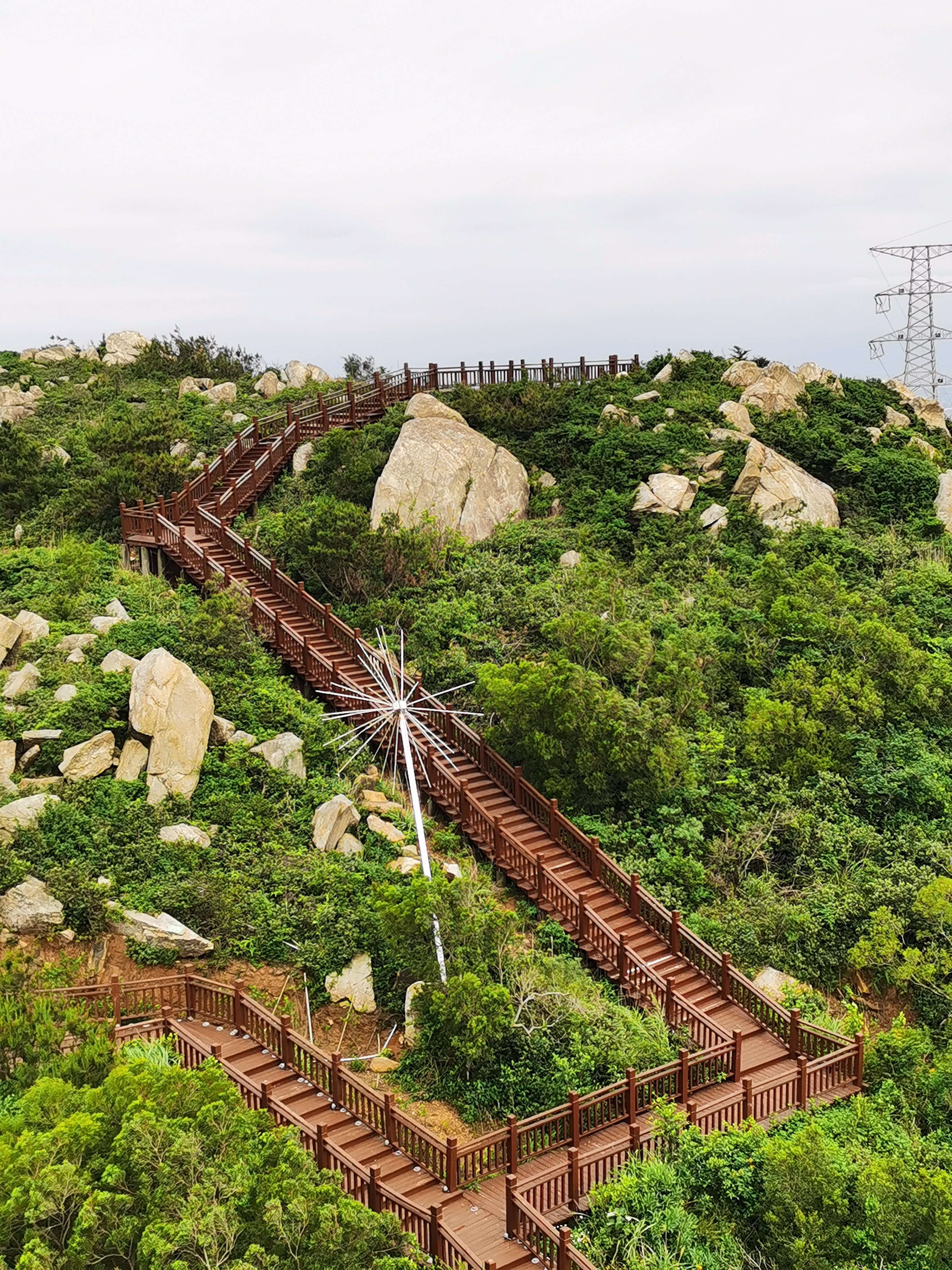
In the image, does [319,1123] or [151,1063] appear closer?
[151,1063]

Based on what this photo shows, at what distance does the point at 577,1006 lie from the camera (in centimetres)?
1552

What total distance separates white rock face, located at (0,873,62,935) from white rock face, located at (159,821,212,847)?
2056mm

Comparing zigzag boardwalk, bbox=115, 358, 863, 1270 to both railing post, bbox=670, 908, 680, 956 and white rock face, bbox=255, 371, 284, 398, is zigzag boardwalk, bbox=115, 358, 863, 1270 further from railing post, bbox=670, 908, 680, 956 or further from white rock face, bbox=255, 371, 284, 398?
white rock face, bbox=255, 371, 284, 398

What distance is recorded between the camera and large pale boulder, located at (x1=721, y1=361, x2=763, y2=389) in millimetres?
36875

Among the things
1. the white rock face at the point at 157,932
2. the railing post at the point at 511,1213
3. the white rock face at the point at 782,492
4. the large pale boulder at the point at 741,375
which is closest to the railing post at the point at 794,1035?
the railing post at the point at 511,1213

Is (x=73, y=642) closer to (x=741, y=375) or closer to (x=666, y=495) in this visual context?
(x=666, y=495)

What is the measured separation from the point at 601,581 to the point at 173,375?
25.1 meters

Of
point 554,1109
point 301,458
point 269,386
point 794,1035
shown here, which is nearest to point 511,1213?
point 554,1109

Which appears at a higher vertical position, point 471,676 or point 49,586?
point 49,586

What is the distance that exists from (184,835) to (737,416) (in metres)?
22.6

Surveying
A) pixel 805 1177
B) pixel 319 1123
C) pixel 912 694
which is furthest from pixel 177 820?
pixel 912 694

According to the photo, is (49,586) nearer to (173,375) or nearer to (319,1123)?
(319,1123)

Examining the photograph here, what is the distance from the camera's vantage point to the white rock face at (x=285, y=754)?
19859mm

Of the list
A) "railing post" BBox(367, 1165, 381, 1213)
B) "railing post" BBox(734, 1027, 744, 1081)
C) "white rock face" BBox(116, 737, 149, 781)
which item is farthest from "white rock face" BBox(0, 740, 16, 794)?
"railing post" BBox(734, 1027, 744, 1081)
